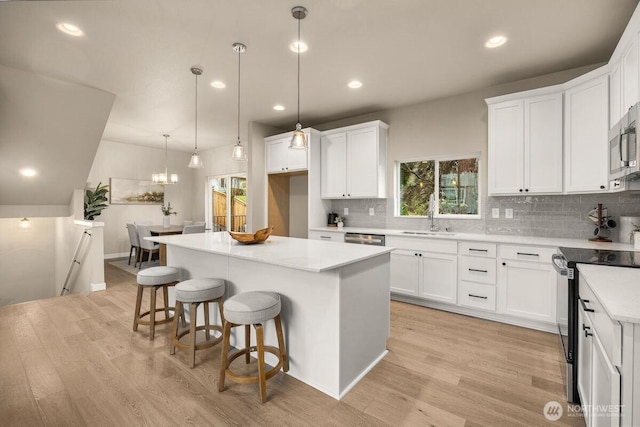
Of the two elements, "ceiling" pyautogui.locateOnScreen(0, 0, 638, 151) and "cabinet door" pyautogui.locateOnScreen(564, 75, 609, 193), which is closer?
"ceiling" pyautogui.locateOnScreen(0, 0, 638, 151)

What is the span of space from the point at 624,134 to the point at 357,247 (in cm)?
187

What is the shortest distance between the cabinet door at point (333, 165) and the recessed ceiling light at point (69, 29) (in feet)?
10.2

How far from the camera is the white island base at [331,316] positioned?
1962mm

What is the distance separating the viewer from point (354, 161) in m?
4.45

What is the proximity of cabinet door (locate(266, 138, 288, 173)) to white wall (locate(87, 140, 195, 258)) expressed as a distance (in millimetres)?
3877

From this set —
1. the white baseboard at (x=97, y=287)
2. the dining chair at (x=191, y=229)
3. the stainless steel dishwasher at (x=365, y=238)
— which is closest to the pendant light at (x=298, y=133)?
the stainless steel dishwasher at (x=365, y=238)

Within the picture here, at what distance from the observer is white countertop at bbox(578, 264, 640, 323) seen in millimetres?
1027

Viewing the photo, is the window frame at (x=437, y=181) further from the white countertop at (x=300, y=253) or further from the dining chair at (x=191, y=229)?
the dining chair at (x=191, y=229)

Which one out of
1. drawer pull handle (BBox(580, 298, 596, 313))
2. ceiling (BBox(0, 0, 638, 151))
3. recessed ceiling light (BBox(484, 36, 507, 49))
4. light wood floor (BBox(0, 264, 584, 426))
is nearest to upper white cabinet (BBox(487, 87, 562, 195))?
ceiling (BBox(0, 0, 638, 151))

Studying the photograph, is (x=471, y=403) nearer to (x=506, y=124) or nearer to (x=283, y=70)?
(x=506, y=124)

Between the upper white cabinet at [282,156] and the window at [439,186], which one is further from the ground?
the upper white cabinet at [282,156]

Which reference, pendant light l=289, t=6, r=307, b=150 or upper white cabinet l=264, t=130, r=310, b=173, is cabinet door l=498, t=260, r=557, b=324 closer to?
pendant light l=289, t=6, r=307, b=150

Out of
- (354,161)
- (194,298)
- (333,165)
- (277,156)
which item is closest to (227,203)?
(277,156)

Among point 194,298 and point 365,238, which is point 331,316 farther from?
point 365,238
